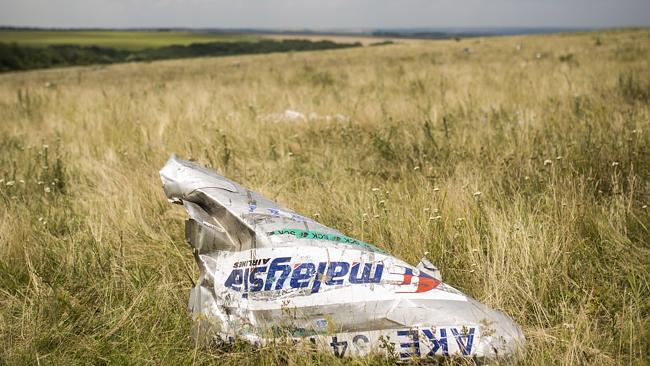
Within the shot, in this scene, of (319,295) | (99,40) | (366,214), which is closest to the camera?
(319,295)

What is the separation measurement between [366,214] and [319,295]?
2.71ft

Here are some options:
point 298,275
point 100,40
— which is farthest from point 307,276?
point 100,40

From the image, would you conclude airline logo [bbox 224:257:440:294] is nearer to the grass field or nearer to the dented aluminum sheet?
the dented aluminum sheet

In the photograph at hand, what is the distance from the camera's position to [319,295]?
1594 mm

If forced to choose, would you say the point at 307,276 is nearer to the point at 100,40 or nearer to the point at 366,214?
the point at 366,214

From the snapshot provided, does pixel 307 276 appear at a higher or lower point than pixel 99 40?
lower

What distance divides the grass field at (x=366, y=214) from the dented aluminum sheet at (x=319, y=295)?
84 mm

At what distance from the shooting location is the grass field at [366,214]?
1.73 m

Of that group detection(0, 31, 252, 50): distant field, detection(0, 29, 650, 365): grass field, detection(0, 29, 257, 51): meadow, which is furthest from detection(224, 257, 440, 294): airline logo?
detection(0, 31, 252, 50): distant field

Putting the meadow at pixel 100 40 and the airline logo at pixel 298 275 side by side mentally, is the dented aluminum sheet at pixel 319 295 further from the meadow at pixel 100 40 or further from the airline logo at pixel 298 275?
the meadow at pixel 100 40

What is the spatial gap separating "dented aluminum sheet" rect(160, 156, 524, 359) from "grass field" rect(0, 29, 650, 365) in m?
0.08

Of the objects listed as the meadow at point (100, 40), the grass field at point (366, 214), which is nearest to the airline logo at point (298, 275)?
the grass field at point (366, 214)

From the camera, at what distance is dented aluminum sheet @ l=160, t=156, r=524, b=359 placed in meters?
1.48

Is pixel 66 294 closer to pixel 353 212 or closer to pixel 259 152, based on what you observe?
pixel 353 212
